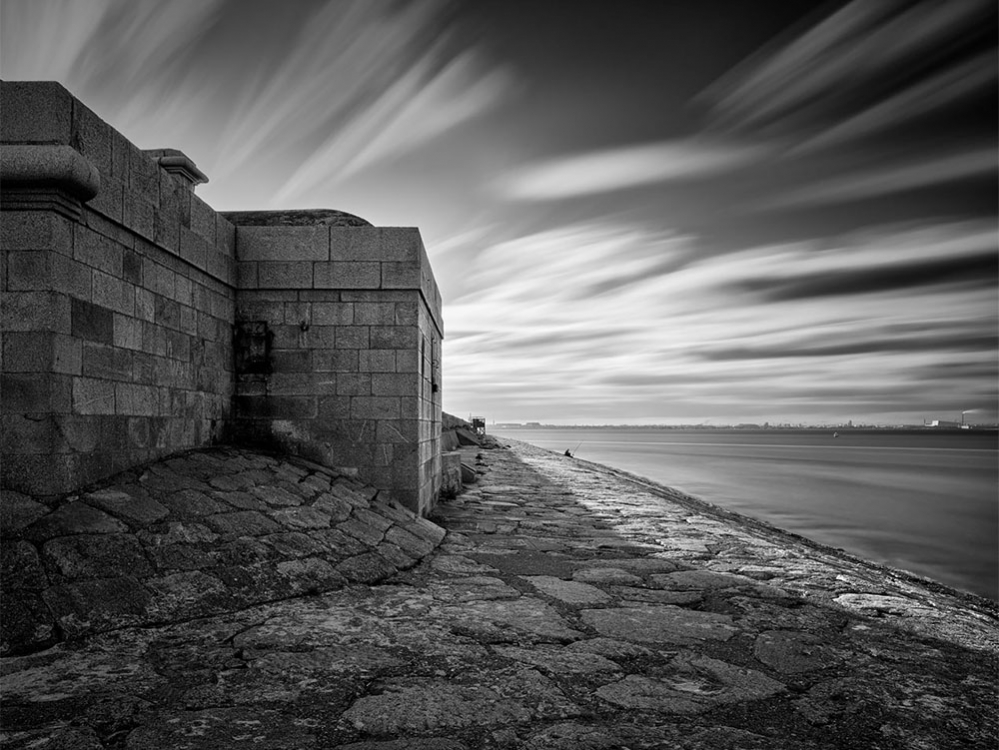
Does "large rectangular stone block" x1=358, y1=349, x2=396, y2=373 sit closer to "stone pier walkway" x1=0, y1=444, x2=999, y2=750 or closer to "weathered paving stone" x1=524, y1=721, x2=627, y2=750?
"stone pier walkway" x1=0, y1=444, x2=999, y2=750

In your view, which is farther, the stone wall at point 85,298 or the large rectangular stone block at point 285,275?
the large rectangular stone block at point 285,275

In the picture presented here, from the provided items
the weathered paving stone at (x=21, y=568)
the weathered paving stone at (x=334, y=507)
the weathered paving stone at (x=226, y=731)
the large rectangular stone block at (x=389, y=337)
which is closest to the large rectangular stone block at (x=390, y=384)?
the large rectangular stone block at (x=389, y=337)

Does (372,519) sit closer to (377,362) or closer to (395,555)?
(395,555)

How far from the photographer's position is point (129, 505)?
4277 mm

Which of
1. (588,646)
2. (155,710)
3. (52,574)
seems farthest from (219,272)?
(588,646)

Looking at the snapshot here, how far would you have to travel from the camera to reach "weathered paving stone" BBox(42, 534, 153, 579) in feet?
11.8

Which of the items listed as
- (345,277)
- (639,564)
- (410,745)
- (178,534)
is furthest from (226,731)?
(345,277)

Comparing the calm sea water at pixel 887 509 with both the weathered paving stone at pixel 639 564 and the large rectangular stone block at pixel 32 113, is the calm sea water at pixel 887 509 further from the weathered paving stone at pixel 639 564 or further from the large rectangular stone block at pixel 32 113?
the large rectangular stone block at pixel 32 113

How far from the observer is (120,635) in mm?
3371

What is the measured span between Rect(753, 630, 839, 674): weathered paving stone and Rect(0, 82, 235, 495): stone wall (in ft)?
14.4

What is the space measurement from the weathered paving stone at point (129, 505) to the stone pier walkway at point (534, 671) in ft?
3.12

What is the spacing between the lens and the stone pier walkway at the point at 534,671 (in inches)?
97.2

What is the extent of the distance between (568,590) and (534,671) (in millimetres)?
1571

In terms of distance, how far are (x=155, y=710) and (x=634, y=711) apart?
2008 mm
